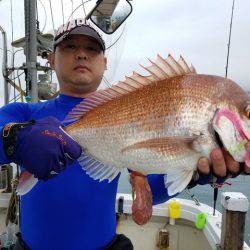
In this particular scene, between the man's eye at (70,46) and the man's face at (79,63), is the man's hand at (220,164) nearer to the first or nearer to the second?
the man's face at (79,63)

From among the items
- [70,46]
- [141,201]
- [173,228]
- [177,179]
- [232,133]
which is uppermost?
[70,46]

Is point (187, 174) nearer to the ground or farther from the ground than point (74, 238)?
farther from the ground

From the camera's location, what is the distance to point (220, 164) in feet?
5.32

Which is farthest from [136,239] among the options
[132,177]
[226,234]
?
[132,177]

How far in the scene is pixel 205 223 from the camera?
339 centimetres

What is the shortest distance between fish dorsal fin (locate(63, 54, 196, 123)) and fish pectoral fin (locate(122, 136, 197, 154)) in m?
0.28

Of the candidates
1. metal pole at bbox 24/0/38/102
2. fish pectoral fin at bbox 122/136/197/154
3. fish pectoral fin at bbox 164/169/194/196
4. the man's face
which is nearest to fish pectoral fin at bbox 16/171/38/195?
fish pectoral fin at bbox 122/136/197/154

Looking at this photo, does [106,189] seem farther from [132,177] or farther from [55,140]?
[55,140]

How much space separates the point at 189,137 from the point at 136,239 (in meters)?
2.76

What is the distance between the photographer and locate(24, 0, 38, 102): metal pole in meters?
3.28

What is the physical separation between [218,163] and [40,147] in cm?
83

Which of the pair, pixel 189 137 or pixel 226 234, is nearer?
pixel 189 137

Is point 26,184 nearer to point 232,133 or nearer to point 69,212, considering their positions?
point 69,212

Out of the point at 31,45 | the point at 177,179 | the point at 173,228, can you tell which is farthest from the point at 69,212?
the point at 173,228
